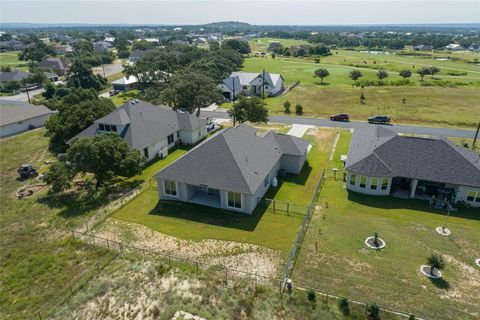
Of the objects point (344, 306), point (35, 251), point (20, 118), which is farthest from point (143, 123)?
point (344, 306)

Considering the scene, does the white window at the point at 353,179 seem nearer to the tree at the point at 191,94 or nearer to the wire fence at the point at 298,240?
the wire fence at the point at 298,240

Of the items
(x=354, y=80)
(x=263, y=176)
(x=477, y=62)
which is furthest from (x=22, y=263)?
(x=477, y=62)

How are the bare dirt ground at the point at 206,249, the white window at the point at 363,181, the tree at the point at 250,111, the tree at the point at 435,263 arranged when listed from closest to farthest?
the tree at the point at 435,263 < the bare dirt ground at the point at 206,249 < the white window at the point at 363,181 < the tree at the point at 250,111

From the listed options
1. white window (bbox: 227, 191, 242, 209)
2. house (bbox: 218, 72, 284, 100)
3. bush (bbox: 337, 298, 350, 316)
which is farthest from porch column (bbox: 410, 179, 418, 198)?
house (bbox: 218, 72, 284, 100)

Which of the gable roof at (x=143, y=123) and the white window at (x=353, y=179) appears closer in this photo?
the white window at (x=353, y=179)

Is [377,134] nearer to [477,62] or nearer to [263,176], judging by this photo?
[263,176]

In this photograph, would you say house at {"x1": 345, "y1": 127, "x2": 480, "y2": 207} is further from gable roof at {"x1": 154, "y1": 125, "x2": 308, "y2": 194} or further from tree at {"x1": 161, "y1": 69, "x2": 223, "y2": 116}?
tree at {"x1": 161, "y1": 69, "x2": 223, "y2": 116}

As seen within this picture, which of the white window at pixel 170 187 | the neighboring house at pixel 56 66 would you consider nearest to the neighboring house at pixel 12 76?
the neighboring house at pixel 56 66
